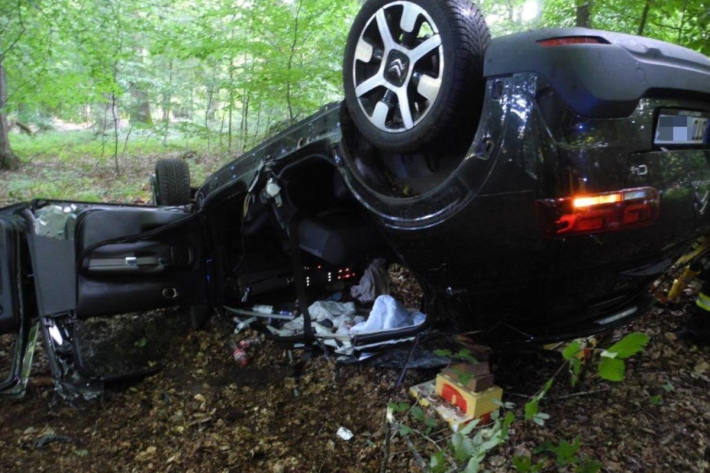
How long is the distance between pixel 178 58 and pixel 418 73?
8.39 m

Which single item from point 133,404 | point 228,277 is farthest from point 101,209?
point 133,404

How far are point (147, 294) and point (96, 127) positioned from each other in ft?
53.6

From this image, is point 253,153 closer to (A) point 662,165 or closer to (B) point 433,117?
(B) point 433,117

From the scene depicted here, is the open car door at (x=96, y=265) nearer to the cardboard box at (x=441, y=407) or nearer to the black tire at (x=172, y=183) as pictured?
the black tire at (x=172, y=183)

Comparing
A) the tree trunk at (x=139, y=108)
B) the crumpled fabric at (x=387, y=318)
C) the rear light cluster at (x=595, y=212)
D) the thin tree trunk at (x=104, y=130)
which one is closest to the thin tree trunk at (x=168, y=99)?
the tree trunk at (x=139, y=108)

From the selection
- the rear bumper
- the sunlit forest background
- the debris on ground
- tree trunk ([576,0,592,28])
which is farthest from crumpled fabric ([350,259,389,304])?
tree trunk ([576,0,592,28])

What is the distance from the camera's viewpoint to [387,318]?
2.87 meters

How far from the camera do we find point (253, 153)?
9.45 ft

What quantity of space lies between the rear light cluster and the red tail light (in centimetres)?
54

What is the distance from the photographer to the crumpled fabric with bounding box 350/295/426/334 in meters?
2.84

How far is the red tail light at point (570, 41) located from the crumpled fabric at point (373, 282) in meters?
2.20

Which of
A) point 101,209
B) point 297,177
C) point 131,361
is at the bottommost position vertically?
point 131,361

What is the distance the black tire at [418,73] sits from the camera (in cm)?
181

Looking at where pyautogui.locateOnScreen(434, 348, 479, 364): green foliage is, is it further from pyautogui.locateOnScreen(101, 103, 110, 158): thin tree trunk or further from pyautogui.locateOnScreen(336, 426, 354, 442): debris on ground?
pyautogui.locateOnScreen(101, 103, 110, 158): thin tree trunk
